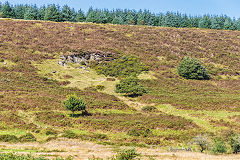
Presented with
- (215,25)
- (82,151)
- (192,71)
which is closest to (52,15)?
(192,71)

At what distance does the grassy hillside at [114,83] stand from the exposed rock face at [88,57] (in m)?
2.69

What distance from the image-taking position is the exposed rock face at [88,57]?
6638 cm

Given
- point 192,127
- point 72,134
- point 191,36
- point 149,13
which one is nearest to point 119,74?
point 192,127

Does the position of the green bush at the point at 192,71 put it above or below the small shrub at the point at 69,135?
above

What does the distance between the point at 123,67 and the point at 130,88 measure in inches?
661

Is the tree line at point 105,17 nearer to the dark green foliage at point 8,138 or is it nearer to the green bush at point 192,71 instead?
the green bush at point 192,71

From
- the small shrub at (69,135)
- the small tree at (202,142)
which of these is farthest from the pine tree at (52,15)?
the small tree at (202,142)

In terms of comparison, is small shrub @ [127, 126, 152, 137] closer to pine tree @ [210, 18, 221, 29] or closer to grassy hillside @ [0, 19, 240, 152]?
grassy hillside @ [0, 19, 240, 152]

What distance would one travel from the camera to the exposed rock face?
6638 centimetres

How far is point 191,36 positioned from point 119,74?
4832cm

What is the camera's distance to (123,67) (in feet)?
215

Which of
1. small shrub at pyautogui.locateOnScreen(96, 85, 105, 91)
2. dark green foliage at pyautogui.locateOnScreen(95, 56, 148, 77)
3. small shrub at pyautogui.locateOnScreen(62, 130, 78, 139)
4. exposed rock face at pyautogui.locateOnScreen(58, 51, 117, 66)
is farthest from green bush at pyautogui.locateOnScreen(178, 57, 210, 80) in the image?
small shrub at pyautogui.locateOnScreen(62, 130, 78, 139)

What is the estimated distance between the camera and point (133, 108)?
4197 centimetres

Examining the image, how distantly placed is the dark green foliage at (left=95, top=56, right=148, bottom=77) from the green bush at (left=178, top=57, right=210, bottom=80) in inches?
387
